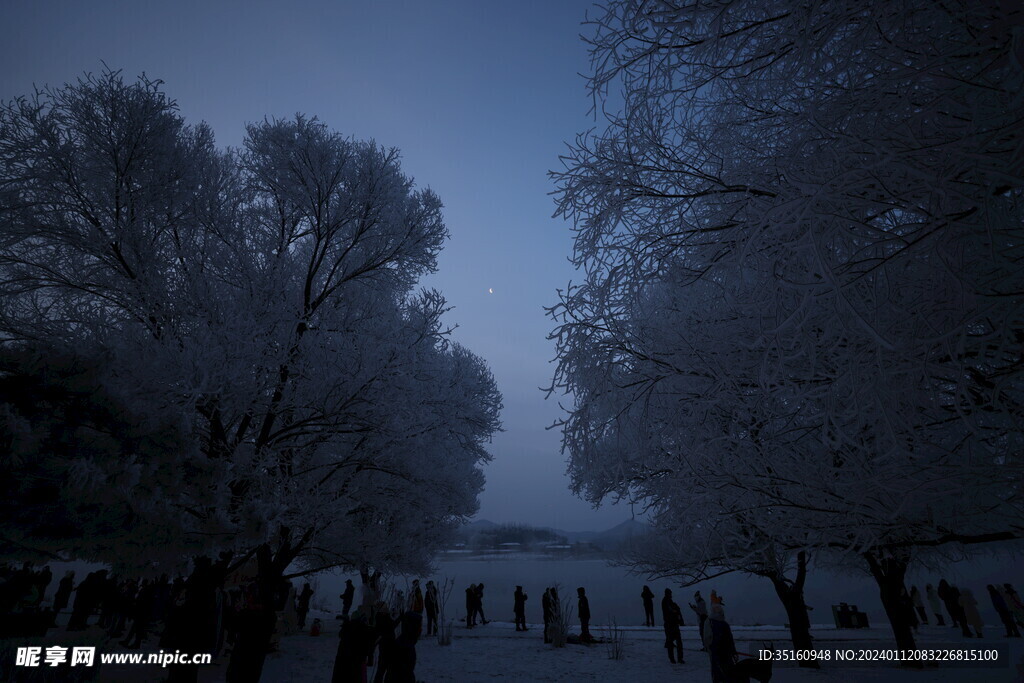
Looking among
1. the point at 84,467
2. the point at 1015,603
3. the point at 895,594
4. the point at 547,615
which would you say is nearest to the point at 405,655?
the point at 84,467

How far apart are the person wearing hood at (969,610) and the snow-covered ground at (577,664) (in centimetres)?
62

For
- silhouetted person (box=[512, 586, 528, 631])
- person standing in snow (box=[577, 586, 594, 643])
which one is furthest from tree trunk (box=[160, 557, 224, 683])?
silhouetted person (box=[512, 586, 528, 631])

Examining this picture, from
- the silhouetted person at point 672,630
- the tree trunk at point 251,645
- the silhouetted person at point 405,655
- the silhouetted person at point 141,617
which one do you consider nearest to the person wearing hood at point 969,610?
the silhouetted person at point 672,630

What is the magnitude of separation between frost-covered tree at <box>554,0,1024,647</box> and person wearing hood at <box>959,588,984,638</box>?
13.7 metres

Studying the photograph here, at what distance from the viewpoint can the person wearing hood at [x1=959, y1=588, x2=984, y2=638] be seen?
1361 centimetres

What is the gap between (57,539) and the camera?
4605 millimetres

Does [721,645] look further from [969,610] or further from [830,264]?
[969,610]

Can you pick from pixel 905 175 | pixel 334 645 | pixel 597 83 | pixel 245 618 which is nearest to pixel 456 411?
pixel 245 618

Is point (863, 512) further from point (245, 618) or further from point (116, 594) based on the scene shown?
point (116, 594)

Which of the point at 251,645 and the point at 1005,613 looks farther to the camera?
the point at 1005,613

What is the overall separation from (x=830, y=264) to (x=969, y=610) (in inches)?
713

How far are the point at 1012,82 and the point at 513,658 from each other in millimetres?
13273

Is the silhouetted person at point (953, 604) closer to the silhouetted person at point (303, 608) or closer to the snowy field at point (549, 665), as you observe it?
the snowy field at point (549, 665)

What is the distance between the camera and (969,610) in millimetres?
13695
